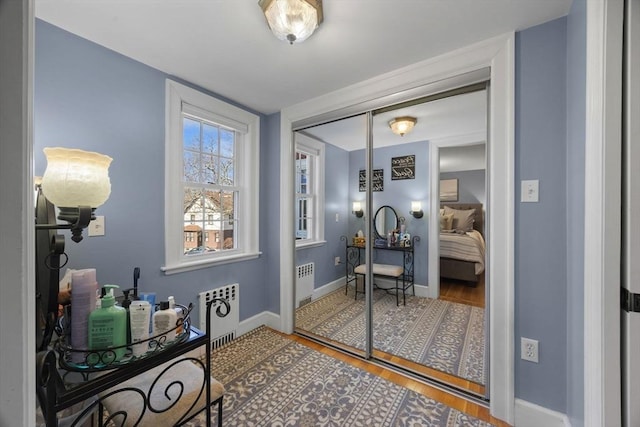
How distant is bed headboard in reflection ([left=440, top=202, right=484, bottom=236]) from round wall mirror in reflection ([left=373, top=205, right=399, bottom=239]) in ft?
1.90

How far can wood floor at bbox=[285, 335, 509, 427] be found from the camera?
1.59m

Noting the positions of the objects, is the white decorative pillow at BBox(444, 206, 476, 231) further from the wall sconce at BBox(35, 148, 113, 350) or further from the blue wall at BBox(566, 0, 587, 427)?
the wall sconce at BBox(35, 148, 113, 350)

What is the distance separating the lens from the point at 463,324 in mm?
2584

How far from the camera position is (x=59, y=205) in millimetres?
974

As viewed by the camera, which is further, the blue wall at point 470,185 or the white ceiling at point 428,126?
the blue wall at point 470,185

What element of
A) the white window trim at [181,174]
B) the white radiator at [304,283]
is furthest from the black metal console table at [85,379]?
the white radiator at [304,283]

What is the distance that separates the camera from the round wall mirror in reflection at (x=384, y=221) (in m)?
2.44

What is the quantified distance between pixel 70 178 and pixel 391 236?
2.40m

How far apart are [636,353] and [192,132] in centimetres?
287

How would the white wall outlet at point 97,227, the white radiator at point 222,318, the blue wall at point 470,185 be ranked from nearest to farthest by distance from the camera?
the white wall outlet at point 97,227 → the blue wall at point 470,185 → the white radiator at point 222,318

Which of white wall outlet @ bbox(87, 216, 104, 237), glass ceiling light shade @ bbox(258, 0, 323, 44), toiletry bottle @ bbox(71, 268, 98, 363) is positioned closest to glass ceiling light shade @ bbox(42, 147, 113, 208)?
toiletry bottle @ bbox(71, 268, 98, 363)

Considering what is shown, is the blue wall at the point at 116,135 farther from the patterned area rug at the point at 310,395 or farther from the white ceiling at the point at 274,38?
the patterned area rug at the point at 310,395

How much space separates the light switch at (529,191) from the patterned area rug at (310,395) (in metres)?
1.35

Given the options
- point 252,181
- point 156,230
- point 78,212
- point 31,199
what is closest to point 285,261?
point 252,181
